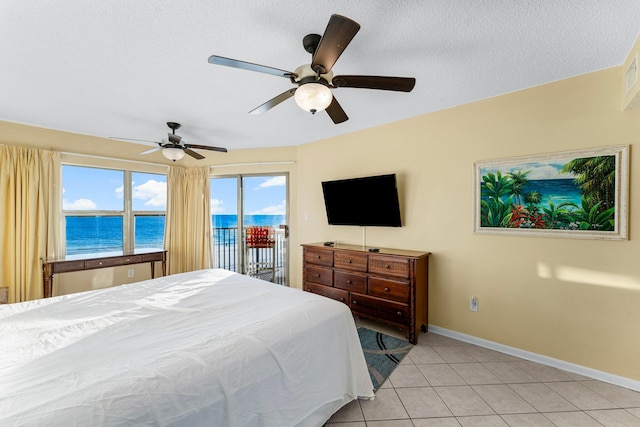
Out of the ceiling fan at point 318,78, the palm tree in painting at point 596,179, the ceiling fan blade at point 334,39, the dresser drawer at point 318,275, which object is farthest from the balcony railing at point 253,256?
the palm tree in painting at point 596,179

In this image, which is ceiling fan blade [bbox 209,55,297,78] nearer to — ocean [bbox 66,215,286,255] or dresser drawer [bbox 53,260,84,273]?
ocean [bbox 66,215,286,255]

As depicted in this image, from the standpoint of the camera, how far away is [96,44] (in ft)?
6.01

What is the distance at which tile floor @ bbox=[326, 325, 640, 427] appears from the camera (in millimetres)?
1744

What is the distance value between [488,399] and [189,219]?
4757 mm

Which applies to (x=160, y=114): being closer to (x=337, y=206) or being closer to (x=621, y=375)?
(x=337, y=206)

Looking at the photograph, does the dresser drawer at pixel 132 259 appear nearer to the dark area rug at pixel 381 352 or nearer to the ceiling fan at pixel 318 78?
the dark area rug at pixel 381 352

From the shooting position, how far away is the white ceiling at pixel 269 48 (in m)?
1.53

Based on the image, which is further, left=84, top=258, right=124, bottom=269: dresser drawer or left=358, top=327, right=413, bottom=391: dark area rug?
left=84, top=258, right=124, bottom=269: dresser drawer

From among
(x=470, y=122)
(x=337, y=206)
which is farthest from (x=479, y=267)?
(x=337, y=206)

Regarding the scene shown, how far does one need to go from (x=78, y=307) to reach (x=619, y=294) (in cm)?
397

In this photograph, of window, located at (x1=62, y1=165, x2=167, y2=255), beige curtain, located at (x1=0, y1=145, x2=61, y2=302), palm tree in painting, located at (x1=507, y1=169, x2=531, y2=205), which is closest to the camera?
palm tree in painting, located at (x1=507, y1=169, x2=531, y2=205)

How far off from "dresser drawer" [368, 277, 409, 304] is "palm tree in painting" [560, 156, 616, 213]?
5.47ft

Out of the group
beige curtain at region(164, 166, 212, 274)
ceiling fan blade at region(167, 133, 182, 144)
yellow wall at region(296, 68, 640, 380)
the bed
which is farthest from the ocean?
the bed

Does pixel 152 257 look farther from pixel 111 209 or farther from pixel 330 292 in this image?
pixel 330 292
